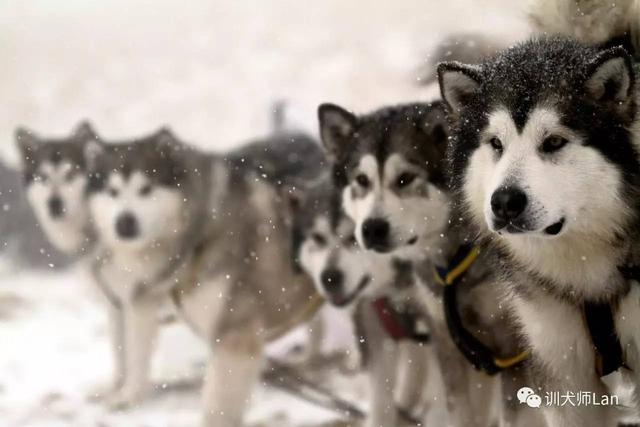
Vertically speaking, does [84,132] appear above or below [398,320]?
above

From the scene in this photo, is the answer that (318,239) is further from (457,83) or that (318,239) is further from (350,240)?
(457,83)

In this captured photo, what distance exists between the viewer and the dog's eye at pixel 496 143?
1.07 meters

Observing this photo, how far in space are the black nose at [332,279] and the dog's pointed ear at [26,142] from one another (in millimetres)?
886

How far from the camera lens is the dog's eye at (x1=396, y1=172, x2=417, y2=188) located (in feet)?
4.44

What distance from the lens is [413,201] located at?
135cm

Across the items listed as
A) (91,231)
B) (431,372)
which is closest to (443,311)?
(431,372)

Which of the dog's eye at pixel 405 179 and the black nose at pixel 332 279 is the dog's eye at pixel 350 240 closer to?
the black nose at pixel 332 279

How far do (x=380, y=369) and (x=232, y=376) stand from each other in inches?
15.1

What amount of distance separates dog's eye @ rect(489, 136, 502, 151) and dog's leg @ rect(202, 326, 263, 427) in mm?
876

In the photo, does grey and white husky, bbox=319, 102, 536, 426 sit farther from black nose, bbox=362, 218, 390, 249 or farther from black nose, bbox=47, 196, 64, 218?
black nose, bbox=47, 196, 64, 218

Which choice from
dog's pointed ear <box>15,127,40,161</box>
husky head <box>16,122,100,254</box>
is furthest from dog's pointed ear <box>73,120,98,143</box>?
dog's pointed ear <box>15,127,40,161</box>

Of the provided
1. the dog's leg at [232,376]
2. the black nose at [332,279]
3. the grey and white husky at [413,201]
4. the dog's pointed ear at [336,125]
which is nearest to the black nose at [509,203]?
the grey and white husky at [413,201]

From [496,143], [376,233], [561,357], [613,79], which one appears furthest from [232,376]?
[613,79]

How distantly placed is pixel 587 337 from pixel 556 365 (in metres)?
0.07
